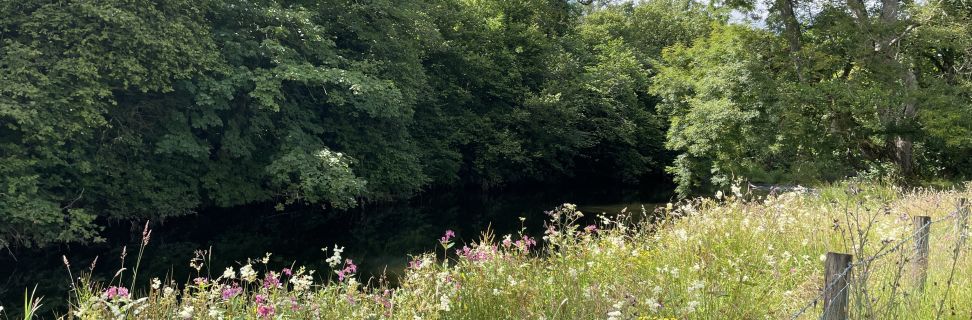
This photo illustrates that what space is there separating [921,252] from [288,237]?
13.6 meters

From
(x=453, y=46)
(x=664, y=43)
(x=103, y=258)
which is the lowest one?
(x=103, y=258)

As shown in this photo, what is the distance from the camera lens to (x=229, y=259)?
12.3m

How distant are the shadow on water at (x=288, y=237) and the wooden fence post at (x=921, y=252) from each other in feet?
20.3

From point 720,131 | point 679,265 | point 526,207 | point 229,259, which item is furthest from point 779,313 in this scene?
point 526,207

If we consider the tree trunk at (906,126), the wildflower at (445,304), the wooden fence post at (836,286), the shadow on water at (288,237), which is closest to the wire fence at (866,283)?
the wooden fence post at (836,286)

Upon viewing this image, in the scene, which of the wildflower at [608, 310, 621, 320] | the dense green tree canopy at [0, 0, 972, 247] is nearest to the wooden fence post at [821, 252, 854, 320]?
the wildflower at [608, 310, 621, 320]

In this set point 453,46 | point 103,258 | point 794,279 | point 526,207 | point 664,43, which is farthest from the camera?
point 664,43

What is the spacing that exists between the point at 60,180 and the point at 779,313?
1363 cm

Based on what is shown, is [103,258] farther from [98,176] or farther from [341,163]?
[341,163]

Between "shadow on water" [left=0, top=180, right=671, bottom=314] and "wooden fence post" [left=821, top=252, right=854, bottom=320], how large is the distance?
6519mm

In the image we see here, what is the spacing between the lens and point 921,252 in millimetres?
3791

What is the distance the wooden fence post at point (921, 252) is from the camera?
146 inches

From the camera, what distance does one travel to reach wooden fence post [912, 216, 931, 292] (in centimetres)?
371

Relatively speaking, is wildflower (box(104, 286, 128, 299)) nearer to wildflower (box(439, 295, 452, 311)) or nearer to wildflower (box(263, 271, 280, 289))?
wildflower (box(263, 271, 280, 289))
